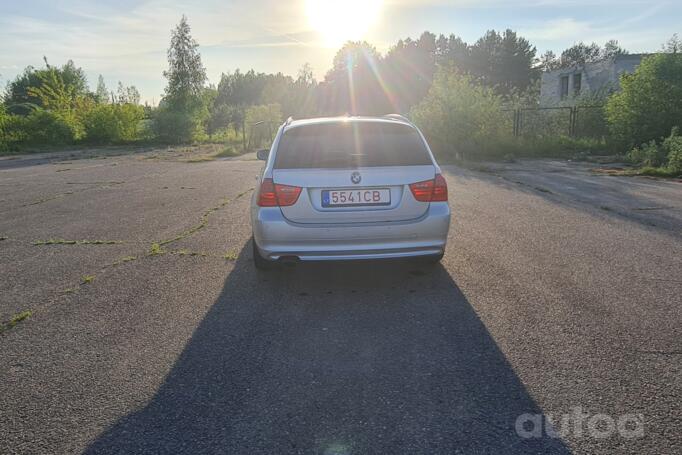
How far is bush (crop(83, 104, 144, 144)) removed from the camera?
31.7 metres

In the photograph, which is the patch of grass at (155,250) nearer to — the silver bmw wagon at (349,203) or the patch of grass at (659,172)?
the silver bmw wagon at (349,203)

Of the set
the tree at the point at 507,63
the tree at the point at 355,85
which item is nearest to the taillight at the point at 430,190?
the tree at the point at 355,85

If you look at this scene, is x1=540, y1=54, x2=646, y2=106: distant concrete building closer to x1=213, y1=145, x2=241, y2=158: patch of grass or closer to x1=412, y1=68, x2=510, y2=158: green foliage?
x1=412, y1=68, x2=510, y2=158: green foliage

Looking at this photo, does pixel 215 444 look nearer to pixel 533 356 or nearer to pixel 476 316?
pixel 533 356

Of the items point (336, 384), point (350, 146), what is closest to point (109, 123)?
point (350, 146)

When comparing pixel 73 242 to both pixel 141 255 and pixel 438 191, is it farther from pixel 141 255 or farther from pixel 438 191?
pixel 438 191

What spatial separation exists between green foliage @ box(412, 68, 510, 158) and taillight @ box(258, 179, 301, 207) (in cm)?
1542

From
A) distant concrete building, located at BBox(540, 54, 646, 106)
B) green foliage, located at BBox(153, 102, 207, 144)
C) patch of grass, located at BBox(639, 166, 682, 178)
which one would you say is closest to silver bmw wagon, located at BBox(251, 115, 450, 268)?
patch of grass, located at BBox(639, 166, 682, 178)

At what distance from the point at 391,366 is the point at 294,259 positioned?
1.52 meters

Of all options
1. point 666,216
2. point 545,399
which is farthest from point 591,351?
point 666,216

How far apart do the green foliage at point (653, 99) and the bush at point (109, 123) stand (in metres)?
29.3

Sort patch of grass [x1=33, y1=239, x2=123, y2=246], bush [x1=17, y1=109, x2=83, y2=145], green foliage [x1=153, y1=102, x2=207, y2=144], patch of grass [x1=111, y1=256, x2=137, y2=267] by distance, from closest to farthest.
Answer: patch of grass [x1=111, y1=256, x2=137, y2=267], patch of grass [x1=33, y1=239, x2=123, y2=246], bush [x1=17, y1=109, x2=83, y2=145], green foliage [x1=153, y1=102, x2=207, y2=144]

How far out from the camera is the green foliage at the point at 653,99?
17.3 metres

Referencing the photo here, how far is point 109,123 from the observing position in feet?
105
